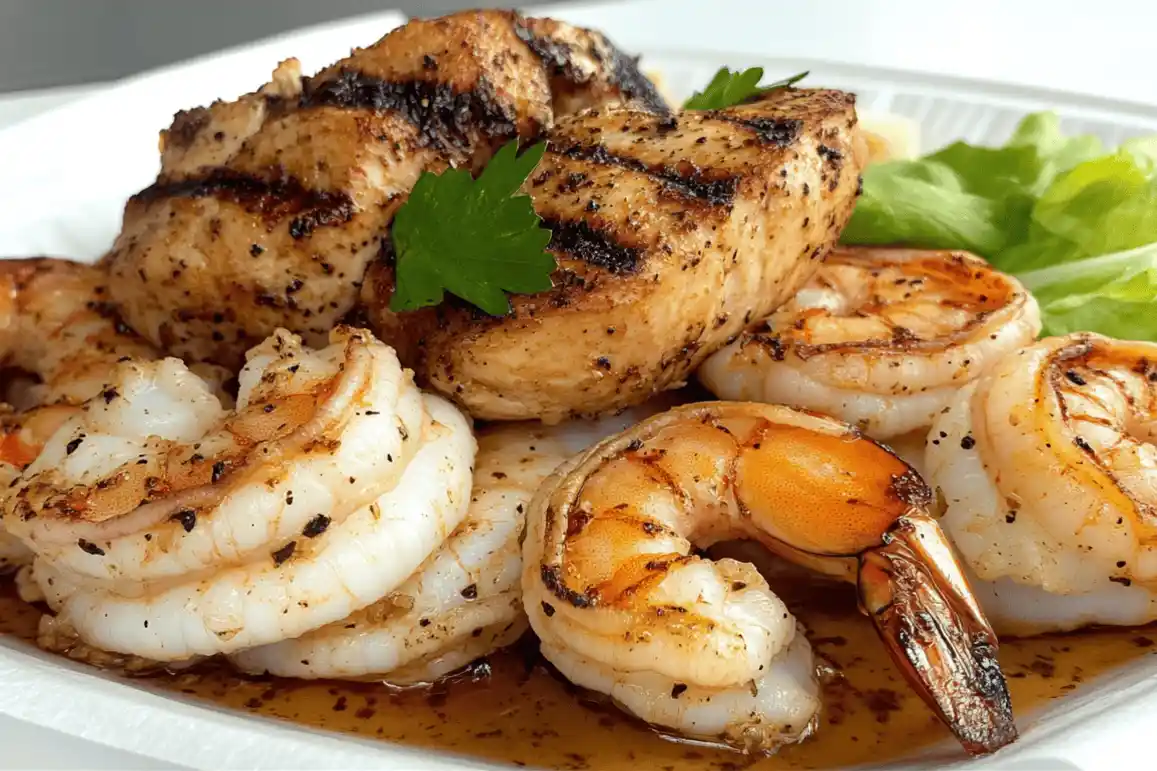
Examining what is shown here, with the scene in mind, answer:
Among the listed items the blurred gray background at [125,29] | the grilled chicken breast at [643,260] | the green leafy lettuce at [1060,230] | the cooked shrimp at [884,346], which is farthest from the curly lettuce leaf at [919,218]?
the blurred gray background at [125,29]

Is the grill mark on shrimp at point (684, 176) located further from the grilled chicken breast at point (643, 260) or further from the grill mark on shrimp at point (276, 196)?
the grill mark on shrimp at point (276, 196)

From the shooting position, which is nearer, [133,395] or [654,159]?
[133,395]

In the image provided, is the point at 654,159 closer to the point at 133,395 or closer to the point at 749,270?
the point at 749,270

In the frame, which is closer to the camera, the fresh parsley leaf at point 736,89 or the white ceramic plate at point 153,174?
the white ceramic plate at point 153,174

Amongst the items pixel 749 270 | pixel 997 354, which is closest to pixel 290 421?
pixel 749 270

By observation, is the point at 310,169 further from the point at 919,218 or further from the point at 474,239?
the point at 919,218

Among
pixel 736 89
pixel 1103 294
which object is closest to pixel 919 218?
pixel 1103 294
